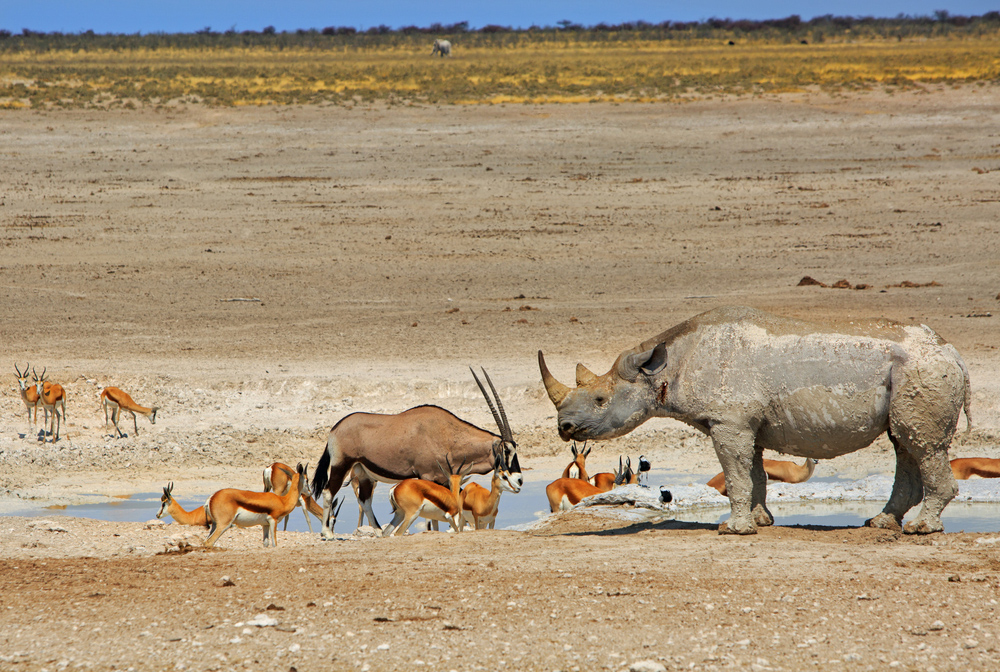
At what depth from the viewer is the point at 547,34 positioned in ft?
295

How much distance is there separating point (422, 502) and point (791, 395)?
3.54 metres

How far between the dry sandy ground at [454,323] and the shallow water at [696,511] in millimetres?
440

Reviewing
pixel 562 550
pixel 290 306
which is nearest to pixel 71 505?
pixel 562 550

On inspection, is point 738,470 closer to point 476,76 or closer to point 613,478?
point 613,478

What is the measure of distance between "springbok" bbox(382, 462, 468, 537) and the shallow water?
54.9 inches

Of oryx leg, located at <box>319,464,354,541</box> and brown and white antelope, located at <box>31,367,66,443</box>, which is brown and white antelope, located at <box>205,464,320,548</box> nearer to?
oryx leg, located at <box>319,464,354,541</box>

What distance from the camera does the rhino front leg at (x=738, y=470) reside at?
339 inches

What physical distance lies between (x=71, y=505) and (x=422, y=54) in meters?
62.6

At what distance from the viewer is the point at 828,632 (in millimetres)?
6258

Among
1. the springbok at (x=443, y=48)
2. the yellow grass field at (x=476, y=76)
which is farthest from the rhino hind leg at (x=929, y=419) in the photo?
the springbok at (x=443, y=48)

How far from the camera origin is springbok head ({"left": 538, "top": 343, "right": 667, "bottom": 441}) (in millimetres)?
8914

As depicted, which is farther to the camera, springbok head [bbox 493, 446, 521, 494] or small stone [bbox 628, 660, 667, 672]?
springbok head [bbox 493, 446, 521, 494]

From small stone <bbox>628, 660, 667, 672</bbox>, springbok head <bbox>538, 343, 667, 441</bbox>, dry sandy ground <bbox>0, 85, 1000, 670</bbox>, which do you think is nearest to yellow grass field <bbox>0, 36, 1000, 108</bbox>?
dry sandy ground <bbox>0, 85, 1000, 670</bbox>

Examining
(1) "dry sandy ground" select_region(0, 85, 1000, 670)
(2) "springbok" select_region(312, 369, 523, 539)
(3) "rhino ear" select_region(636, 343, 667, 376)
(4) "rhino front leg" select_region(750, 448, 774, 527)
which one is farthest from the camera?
(2) "springbok" select_region(312, 369, 523, 539)
